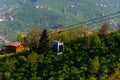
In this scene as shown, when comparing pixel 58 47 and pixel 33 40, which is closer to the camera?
pixel 58 47

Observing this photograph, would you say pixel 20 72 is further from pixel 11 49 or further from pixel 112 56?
pixel 11 49

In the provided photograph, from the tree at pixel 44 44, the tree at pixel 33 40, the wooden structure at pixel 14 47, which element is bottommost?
the wooden structure at pixel 14 47

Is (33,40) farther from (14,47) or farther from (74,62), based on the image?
(74,62)

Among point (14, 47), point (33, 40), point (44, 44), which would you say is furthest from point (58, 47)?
point (14, 47)

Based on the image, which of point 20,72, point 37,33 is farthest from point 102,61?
point 37,33

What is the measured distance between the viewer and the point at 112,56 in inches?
3378

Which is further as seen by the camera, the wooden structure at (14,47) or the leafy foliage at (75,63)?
the wooden structure at (14,47)

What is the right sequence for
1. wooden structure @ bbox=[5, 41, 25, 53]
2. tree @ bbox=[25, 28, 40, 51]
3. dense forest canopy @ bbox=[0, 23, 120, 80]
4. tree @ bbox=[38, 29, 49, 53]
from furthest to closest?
wooden structure @ bbox=[5, 41, 25, 53], tree @ bbox=[25, 28, 40, 51], tree @ bbox=[38, 29, 49, 53], dense forest canopy @ bbox=[0, 23, 120, 80]

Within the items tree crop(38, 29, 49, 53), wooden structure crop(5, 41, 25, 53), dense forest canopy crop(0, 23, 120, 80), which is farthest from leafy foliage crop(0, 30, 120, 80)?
wooden structure crop(5, 41, 25, 53)

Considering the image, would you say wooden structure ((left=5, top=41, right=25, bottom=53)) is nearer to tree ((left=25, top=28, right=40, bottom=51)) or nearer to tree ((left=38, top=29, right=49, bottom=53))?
tree ((left=25, top=28, right=40, bottom=51))

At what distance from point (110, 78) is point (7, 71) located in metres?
30.0

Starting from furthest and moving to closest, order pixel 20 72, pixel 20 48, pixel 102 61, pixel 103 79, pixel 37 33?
pixel 20 48
pixel 37 33
pixel 20 72
pixel 102 61
pixel 103 79

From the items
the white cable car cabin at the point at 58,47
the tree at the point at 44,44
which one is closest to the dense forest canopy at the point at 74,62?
the tree at the point at 44,44

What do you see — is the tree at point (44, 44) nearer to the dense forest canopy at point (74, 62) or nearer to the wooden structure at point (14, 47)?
the dense forest canopy at point (74, 62)
